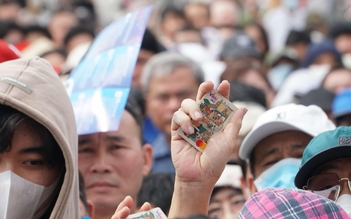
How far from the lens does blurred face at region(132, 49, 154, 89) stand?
26.4ft

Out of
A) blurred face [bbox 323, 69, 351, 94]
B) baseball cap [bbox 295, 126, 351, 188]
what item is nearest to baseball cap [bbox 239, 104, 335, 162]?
baseball cap [bbox 295, 126, 351, 188]

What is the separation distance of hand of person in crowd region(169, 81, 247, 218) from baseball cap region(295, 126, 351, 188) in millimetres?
327

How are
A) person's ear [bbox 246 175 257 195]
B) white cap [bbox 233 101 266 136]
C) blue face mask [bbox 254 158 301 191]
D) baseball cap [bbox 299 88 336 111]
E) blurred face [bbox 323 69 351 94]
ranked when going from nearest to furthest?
blue face mask [bbox 254 158 301 191] → person's ear [bbox 246 175 257 195] → white cap [bbox 233 101 266 136] → baseball cap [bbox 299 88 336 111] → blurred face [bbox 323 69 351 94]

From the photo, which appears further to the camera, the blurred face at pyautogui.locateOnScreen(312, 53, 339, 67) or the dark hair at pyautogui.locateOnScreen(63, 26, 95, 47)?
the dark hair at pyautogui.locateOnScreen(63, 26, 95, 47)

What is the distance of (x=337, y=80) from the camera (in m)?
8.08

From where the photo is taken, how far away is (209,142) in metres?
3.47

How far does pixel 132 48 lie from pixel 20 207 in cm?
159

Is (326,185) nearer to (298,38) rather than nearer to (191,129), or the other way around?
(191,129)

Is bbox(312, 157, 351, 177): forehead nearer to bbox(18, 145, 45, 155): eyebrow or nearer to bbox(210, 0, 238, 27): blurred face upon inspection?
bbox(18, 145, 45, 155): eyebrow

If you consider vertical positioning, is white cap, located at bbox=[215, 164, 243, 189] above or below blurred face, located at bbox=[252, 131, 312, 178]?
above

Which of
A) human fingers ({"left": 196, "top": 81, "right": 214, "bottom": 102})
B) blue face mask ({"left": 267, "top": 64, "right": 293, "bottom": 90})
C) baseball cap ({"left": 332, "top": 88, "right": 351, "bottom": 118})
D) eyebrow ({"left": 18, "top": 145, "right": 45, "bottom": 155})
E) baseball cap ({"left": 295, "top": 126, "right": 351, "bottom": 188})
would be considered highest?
blue face mask ({"left": 267, "top": 64, "right": 293, "bottom": 90})

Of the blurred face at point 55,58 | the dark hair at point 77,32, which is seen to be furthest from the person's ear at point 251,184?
the dark hair at point 77,32

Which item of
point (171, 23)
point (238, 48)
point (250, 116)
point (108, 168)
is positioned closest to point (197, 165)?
point (108, 168)

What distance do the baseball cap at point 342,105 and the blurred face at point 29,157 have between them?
342 cm
